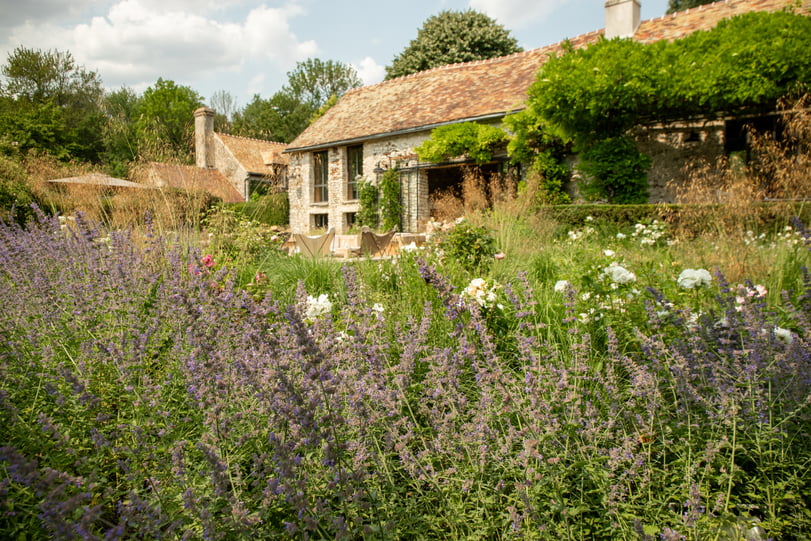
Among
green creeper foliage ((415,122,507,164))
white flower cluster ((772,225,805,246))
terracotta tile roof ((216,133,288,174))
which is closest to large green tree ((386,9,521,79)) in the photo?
terracotta tile roof ((216,133,288,174))

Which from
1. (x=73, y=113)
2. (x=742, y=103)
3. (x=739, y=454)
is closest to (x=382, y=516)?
(x=739, y=454)

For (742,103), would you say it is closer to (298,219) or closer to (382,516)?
(382,516)

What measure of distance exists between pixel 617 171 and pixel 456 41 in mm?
16940

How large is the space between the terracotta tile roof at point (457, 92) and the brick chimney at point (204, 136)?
398 inches

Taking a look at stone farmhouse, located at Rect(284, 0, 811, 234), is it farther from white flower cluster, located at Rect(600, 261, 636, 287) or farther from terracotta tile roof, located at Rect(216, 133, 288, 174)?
white flower cluster, located at Rect(600, 261, 636, 287)

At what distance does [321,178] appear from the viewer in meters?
21.0

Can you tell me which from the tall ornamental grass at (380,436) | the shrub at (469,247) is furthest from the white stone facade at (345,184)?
the tall ornamental grass at (380,436)

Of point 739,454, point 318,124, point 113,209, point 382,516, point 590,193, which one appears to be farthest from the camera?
point 318,124

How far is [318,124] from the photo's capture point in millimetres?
21141

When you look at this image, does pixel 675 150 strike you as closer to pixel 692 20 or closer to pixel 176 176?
pixel 692 20

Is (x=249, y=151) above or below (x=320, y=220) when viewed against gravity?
above

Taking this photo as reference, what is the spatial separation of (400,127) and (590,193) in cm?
739

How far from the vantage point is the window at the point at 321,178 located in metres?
20.6

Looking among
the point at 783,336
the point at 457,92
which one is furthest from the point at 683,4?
the point at 783,336
